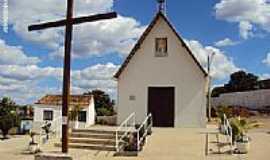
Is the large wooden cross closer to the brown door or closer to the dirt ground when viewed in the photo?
the dirt ground

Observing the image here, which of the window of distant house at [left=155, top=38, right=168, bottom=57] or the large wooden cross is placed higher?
the window of distant house at [left=155, top=38, right=168, bottom=57]

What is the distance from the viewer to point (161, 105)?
27250mm

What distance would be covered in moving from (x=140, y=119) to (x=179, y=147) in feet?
25.1

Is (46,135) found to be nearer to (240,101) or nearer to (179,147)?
(179,147)

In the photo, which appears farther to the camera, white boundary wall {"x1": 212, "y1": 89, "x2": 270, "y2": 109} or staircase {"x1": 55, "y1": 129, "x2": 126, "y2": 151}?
white boundary wall {"x1": 212, "y1": 89, "x2": 270, "y2": 109}

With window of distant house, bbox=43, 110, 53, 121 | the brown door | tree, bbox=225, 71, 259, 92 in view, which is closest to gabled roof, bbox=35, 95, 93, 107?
window of distant house, bbox=43, 110, 53, 121

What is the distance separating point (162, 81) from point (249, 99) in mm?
30371

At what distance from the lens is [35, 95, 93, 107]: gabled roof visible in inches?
1371

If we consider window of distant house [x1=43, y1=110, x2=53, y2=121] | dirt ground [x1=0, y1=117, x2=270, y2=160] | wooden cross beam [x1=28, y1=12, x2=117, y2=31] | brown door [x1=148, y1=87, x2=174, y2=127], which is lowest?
dirt ground [x1=0, y1=117, x2=270, y2=160]

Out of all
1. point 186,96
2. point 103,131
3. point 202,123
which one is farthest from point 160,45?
point 103,131

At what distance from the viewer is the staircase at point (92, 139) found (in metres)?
20.5

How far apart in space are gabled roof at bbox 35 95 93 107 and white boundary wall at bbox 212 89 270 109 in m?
22.9

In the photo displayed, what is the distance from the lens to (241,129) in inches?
755

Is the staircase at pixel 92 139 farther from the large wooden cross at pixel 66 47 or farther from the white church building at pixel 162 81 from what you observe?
the large wooden cross at pixel 66 47
